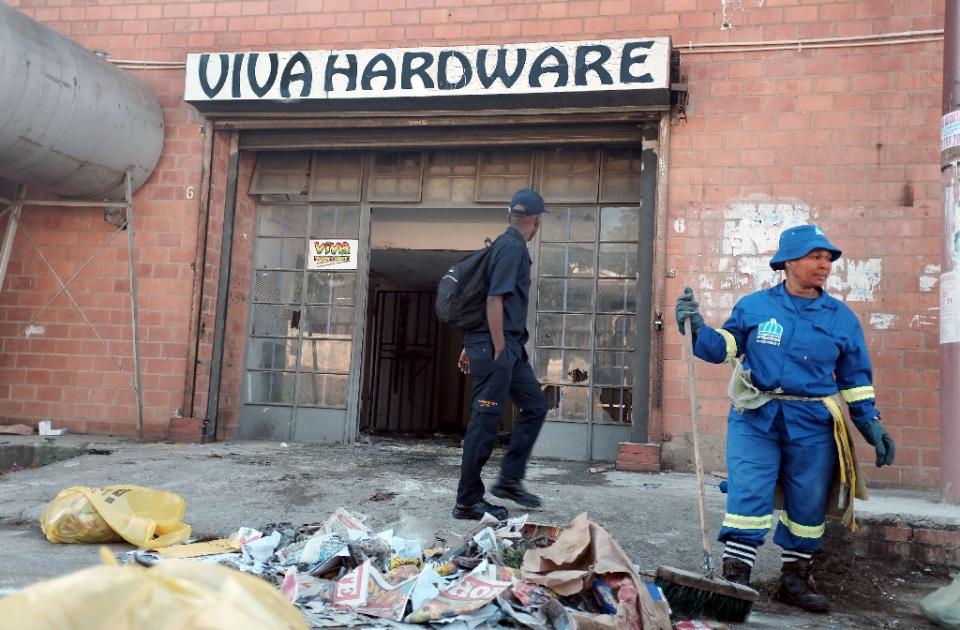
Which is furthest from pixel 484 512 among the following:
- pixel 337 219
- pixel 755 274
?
pixel 337 219

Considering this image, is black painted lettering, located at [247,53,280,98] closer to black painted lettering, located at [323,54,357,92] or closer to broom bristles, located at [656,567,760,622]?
black painted lettering, located at [323,54,357,92]

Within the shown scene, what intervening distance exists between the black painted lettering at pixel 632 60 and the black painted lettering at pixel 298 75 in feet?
8.74

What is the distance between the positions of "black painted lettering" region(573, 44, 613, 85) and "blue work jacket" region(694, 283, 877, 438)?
3416 mm

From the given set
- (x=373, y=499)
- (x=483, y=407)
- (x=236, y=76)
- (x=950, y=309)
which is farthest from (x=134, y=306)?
(x=950, y=309)

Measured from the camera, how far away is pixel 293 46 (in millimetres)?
7711

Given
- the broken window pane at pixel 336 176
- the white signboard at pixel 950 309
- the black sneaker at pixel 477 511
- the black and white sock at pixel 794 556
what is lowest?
the black sneaker at pixel 477 511

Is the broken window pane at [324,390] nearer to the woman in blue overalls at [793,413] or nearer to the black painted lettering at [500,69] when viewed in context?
the black painted lettering at [500,69]

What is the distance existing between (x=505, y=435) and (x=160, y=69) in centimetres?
558

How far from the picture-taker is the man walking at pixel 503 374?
441 centimetres

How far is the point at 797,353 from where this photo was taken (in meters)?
3.60

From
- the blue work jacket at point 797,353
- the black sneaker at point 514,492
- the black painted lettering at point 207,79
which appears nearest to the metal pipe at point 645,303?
the black sneaker at point 514,492

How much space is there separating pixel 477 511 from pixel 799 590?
1637 millimetres

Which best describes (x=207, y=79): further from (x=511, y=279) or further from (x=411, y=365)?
(x=411, y=365)

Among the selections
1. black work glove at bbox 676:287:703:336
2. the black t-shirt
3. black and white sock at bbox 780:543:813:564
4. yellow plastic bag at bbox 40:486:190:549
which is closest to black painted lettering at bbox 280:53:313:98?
the black t-shirt
